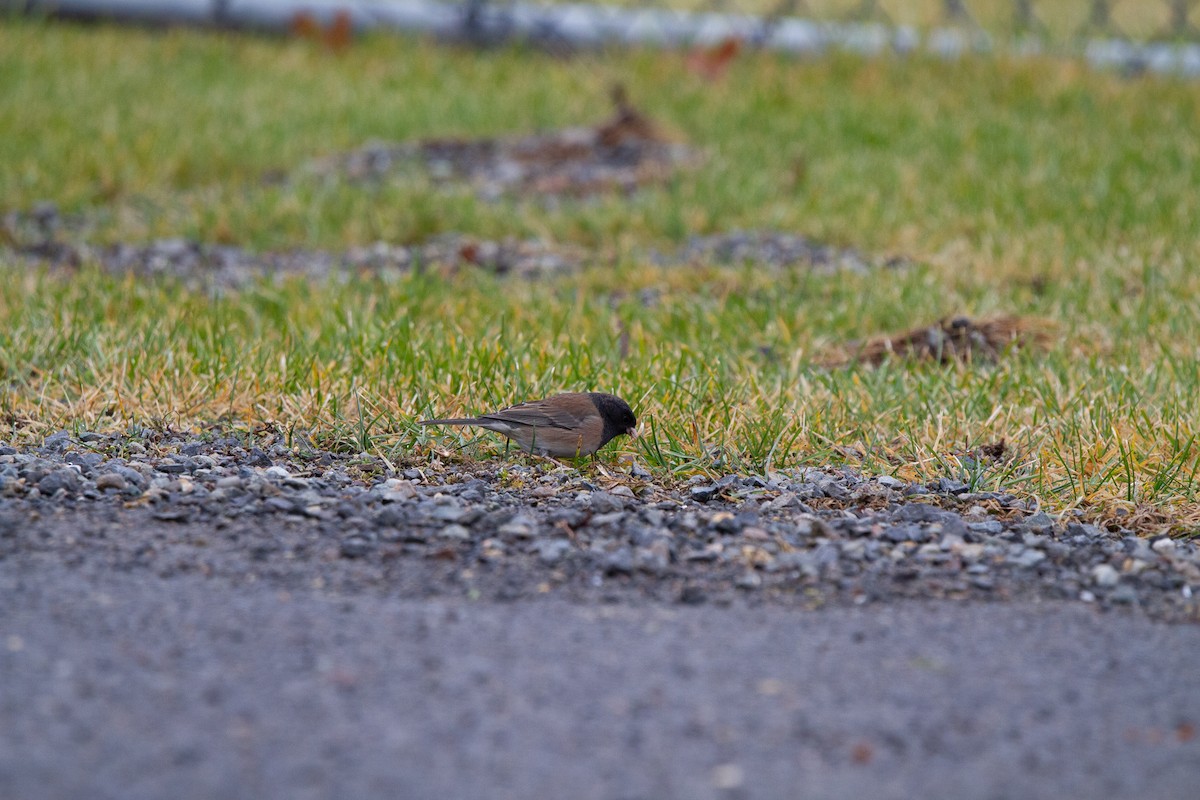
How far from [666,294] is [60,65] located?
5.91m

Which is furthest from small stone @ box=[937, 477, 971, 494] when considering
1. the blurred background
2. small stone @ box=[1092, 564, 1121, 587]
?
the blurred background

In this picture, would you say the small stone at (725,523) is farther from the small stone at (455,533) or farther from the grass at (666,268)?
the small stone at (455,533)

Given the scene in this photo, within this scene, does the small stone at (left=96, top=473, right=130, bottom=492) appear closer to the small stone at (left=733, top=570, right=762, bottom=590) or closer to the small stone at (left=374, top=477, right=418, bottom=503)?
the small stone at (left=374, top=477, right=418, bottom=503)

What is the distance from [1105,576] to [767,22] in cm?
868

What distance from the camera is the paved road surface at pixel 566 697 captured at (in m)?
2.21

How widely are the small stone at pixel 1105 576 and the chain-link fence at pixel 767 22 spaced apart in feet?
26.0

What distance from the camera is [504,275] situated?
20.8 ft

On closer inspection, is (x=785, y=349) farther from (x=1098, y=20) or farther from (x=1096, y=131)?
(x=1098, y=20)

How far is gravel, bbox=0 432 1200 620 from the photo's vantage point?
3031 millimetres

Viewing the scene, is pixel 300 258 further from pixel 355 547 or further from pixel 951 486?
pixel 951 486

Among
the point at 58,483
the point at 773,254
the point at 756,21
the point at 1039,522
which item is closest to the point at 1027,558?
the point at 1039,522

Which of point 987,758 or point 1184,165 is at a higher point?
point 1184,165

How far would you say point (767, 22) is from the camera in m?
11.1

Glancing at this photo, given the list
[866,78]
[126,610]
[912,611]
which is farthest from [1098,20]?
[126,610]
